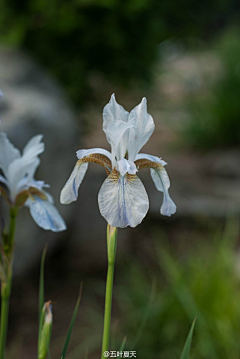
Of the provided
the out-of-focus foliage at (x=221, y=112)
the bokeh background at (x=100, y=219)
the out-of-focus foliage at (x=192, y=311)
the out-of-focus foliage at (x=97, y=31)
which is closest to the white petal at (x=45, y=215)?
the bokeh background at (x=100, y=219)

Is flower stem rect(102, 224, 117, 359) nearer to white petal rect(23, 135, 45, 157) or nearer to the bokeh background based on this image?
white petal rect(23, 135, 45, 157)

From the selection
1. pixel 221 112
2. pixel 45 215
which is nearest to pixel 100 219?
pixel 221 112

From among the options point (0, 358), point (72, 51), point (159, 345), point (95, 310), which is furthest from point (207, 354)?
point (72, 51)

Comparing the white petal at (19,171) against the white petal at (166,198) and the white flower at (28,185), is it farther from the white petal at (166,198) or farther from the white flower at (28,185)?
the white petal at (166,198)

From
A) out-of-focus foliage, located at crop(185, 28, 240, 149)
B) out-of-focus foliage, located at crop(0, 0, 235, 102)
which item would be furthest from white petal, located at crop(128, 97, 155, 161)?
out-of-focus foliage, located at crop(185, 28, 240, 149)

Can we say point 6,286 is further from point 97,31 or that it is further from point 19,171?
point 97,31

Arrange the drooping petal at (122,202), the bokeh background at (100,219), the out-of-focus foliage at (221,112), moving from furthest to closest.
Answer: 1. the out-of-focus foliage at (221,112)
2. the bokeh background at (100,219)
3. the drooping petal at (122,202)
